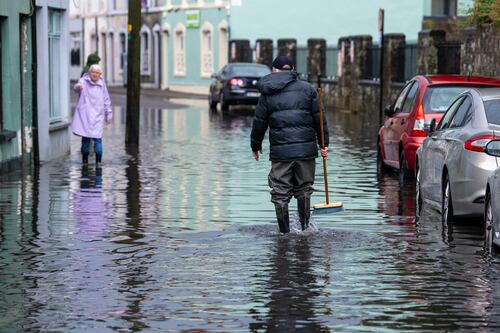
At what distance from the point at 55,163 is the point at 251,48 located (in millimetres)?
38347

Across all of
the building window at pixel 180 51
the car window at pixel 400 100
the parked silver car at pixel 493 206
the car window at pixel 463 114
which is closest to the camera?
the parked silver car at pixel 493 206

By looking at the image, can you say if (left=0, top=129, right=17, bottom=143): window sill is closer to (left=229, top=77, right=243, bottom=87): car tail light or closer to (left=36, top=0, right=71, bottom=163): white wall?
(left=36, top=0, right=71, bottom=163): white wall

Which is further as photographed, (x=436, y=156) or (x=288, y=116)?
(x=436, y=156)

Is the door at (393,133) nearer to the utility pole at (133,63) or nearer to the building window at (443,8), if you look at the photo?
the utility pole at (133,63)

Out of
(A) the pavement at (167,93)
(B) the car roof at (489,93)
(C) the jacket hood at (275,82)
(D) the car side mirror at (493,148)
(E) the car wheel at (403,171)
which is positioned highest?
(C) the jacket hood at (275,82)

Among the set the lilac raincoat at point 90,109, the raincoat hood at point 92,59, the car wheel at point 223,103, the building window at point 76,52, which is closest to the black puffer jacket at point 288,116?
the lilac raincoat at point 90,109

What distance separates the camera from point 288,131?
44.3 ft

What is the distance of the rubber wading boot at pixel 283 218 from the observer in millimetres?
13422

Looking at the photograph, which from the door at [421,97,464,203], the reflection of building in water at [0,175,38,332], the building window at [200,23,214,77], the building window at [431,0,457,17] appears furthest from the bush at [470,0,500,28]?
the building window at [200,23,214,77]

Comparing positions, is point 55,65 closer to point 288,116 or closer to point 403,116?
point 403,116

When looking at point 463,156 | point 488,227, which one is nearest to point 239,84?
point 463,156

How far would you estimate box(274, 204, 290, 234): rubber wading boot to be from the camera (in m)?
13.4

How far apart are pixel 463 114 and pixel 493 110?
23.7 inches

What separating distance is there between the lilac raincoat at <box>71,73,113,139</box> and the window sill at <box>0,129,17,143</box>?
1.36 m
